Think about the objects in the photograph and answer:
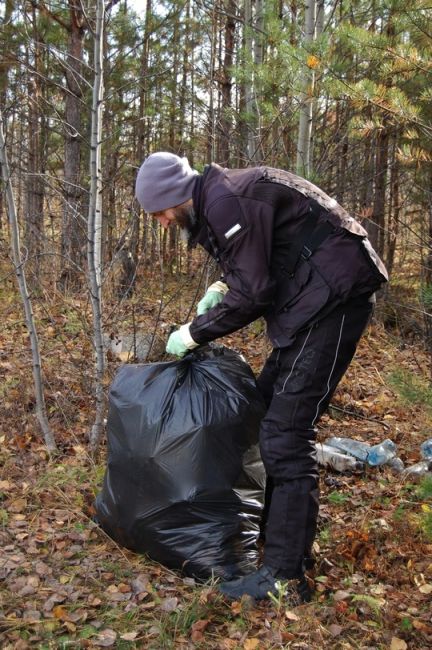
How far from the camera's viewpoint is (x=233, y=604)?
229cm

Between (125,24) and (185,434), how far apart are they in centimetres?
782

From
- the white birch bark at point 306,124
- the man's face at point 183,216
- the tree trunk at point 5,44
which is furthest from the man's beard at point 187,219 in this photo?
the tree trunk at point 5,44

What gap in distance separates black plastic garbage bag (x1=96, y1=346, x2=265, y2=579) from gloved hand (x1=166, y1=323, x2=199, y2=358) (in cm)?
13

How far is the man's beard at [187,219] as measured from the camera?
239 cm

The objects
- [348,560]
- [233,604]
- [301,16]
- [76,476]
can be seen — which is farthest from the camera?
[301,16]

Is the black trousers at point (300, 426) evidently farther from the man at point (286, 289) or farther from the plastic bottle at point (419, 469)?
the plastic bottle at point (419, 469)

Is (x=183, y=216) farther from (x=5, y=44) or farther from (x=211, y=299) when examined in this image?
(x=5, y=44)

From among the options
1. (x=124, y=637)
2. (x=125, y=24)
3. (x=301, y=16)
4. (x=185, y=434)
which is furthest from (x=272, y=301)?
(x=125, y=24)

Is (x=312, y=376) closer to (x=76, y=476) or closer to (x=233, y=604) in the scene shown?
(x=233, y=604)

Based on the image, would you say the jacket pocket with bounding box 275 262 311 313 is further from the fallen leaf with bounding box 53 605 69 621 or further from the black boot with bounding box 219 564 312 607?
the fallen leaf with bounding box 53 605 69 621

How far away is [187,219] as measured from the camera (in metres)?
2.41

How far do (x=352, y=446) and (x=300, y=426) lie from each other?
4.71 ft

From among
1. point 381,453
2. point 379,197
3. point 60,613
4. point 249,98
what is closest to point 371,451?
point 381,453

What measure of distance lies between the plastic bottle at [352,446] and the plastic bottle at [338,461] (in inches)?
2.0
